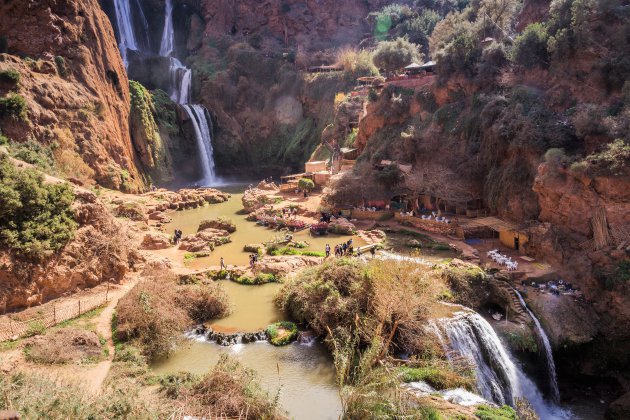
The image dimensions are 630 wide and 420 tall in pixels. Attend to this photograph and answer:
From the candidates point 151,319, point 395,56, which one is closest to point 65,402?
point 151,319

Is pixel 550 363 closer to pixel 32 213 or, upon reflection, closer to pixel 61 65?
pixel 32 213

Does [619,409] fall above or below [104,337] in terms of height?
below

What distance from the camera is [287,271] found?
81.4 ft

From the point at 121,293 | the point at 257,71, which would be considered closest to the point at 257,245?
the point at 121,293

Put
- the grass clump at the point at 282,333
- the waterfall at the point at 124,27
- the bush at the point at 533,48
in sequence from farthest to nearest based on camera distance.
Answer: the waterfall at the point at 124,27 → the bush at the point at 533,48 → the grass clump at the point at 282,333

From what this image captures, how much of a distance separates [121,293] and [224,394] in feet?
34.5

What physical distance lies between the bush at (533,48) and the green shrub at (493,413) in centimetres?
2514

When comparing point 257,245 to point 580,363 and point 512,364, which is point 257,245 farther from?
point 580,363

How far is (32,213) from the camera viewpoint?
63.7 ft

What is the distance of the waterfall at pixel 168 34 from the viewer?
219 ft

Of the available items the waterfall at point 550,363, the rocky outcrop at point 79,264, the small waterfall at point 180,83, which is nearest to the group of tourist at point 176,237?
the rocky outcrop at point 79,264

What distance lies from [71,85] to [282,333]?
3106cm

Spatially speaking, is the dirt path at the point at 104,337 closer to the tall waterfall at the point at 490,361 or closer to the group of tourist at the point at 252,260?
the group of tourist at the point at 252,260

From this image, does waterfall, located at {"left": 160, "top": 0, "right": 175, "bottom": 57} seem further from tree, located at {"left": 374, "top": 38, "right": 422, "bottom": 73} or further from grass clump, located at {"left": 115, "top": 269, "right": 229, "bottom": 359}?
grass clump, located at {"left": 115, "top": 269, "right": 229, "bottom": 359}
